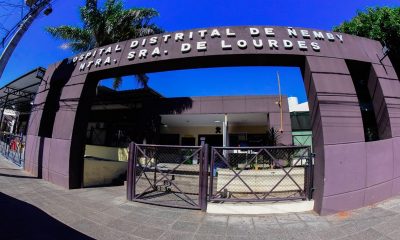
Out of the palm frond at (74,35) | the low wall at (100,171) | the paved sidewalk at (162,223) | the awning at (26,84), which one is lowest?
the paved sidewalk at (162,223)

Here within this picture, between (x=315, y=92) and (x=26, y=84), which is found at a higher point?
(x=26, y=84)

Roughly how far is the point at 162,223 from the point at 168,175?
265cm

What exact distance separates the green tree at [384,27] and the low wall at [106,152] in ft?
45.0

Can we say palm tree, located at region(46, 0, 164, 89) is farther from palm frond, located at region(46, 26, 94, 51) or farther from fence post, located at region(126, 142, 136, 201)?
fence post, located at region(126, 142, 136, 201)

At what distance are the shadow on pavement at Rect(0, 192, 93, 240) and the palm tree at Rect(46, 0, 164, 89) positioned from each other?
1177 centimetres

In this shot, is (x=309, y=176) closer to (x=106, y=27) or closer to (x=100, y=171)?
(x=100, y=171)

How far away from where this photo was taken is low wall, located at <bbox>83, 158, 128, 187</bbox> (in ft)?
29.0

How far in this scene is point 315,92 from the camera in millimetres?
6230

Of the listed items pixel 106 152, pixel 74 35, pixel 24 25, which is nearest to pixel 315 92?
pixel 24 25

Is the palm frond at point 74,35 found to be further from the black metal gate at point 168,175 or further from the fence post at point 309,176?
the fence post at point 309,176

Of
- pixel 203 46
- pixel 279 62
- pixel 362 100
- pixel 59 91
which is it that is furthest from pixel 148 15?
pixel 362 100

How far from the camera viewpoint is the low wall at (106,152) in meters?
14.9

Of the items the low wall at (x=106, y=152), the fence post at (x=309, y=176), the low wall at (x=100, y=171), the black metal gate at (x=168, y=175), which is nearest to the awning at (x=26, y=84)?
the low wall at (x=100, y=171)

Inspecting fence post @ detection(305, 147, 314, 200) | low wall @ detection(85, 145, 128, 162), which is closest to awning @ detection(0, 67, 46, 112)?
low wall @ detection(85, 145, 128, 162)
